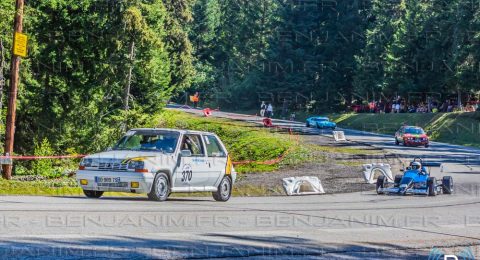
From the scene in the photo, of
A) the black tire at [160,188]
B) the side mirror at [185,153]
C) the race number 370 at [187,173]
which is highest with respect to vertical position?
the side mirror at [185,153]

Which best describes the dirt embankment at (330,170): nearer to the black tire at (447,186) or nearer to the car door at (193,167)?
the black tire at (447,186)

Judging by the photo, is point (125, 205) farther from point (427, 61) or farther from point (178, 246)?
point (427, 61)

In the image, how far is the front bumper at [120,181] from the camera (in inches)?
638

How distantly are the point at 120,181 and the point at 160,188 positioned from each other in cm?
88

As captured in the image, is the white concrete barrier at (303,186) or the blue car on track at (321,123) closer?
the white concrete barrier at (303,186)

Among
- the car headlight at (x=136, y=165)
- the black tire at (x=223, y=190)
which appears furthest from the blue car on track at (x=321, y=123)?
the car headlight at (x=136, y=165)

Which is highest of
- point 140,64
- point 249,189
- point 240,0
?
point 240,0

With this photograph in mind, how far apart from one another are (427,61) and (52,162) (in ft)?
167

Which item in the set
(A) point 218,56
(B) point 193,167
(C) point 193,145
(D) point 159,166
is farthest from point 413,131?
(A) point 218,56

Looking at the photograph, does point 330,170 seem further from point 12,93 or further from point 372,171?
point 12,93

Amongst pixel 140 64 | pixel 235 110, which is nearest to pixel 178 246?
pixel 140 64

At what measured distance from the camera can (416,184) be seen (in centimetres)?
2264

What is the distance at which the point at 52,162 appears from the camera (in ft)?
126

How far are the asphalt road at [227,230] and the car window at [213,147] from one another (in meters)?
2.70
